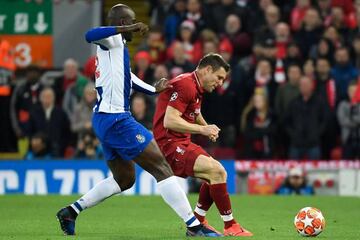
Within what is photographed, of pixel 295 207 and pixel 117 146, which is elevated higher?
pixel 117 146

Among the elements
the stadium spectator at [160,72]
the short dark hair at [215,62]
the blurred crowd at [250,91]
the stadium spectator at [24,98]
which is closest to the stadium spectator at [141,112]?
the blurred crowd at [250,91]

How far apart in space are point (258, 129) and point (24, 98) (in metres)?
4.36

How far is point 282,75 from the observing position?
63.2ft

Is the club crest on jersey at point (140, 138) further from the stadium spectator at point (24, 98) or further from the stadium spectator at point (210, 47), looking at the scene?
the stadium spectator at point (24, 98)

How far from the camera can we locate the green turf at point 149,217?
1135 cm

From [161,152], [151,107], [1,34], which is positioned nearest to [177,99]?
[161,152]

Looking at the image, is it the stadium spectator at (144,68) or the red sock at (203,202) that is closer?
the red sock at (203,202)

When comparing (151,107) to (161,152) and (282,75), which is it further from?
(161,152)

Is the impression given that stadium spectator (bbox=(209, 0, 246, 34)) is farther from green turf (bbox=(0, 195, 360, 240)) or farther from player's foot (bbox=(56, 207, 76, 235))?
player's foot (bbox=(56, 207, 76, 235))

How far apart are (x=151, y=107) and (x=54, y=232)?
7.68 m

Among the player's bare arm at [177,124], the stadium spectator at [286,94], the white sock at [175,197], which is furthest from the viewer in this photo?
the stadium spectator at [286,94]

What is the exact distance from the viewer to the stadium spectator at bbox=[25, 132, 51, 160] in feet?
62.6

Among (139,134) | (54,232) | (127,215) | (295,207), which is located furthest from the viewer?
(295,207)

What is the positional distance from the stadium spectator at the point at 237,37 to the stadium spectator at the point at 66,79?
280cm
